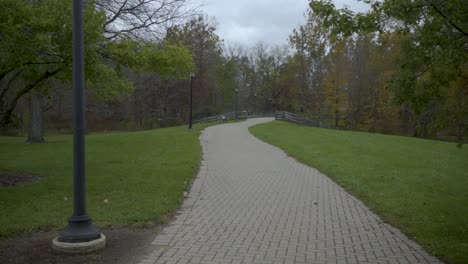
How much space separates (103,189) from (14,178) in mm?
3168

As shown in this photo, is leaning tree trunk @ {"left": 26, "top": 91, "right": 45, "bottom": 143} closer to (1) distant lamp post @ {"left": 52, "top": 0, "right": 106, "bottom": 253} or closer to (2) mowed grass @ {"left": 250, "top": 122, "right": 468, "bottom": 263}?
(2) mowed grass @ {"left": 250, "top": 122, "right": 468, "bottom": 263}

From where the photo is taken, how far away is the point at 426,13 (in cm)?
699

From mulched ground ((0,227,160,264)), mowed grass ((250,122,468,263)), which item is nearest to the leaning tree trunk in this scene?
mowed grass ((250,122,468,263))

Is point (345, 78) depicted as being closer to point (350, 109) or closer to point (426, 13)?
point (350, 109)

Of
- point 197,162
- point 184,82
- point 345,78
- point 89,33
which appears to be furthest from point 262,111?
point 89,33

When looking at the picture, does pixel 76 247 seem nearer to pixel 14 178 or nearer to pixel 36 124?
pixel 14 178

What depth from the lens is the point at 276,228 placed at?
23.6 ft

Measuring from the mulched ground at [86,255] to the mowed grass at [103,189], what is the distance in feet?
1.57

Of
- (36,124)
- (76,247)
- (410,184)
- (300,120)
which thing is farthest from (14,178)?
(300,120)

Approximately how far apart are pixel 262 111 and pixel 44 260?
66261mm

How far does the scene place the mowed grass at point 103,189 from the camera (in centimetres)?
743

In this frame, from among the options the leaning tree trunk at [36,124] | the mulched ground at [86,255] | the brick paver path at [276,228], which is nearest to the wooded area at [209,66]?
the leaning tree trunk at [36,124]

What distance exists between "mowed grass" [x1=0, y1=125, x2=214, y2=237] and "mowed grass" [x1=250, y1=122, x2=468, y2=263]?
4.18 metres

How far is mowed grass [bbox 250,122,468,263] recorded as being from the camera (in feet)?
22.8
